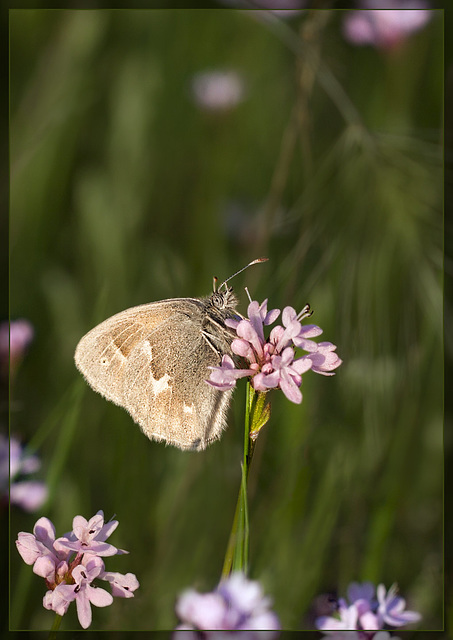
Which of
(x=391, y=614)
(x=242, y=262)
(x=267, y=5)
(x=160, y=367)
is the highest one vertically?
(x=267, y=5)

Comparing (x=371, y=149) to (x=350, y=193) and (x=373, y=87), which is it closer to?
(x=350, y=193)

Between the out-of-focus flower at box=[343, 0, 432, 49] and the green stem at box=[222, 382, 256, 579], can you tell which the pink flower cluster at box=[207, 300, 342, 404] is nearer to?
the green stem at box=[222, 382, 256, 579]

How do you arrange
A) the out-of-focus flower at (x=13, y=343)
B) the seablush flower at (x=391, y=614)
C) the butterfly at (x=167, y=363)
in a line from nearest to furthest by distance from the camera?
the seablush flower at (x=391, y=614), the butterfly at (x=167, y=363), the out-of-focus flower at (x=13, y=343)

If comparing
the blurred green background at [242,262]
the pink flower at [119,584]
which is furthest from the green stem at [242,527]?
the blurred green background at [242,262]

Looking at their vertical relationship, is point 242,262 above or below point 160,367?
above

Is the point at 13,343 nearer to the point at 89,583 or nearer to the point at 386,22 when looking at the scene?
the point at 89,583

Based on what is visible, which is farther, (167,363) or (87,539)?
(167,363)

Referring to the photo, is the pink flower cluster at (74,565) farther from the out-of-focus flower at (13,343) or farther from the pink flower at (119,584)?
the out-of-focus flower at (13,343)

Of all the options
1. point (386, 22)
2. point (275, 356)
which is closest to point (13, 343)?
point (275, 356)
